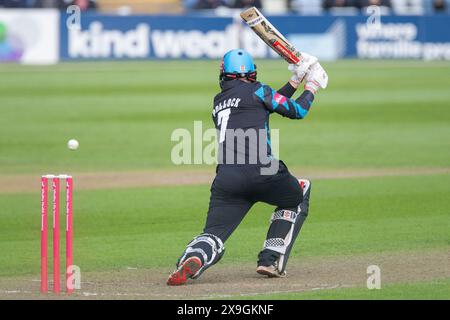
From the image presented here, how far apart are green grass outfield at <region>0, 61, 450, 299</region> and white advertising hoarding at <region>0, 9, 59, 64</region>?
789 mm

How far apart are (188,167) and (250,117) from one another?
8715 mm

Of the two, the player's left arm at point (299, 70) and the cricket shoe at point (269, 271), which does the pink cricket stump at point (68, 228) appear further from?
the player's left arm at point (299, 70)

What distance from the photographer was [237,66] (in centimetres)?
895

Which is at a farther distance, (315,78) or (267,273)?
(315,78)

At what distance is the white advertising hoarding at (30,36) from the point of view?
102 ft

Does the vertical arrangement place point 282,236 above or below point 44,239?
below

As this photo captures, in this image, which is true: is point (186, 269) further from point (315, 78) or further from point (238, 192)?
point (315, 78)

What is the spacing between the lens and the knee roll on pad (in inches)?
341

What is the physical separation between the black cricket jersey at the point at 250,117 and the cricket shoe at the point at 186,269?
903mm

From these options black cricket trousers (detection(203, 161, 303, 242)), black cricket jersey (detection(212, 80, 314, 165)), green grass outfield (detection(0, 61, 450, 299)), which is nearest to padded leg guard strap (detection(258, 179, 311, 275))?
black cricket trousers (detection(203, 161, 303, 242))

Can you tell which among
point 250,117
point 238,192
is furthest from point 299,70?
point 238,192

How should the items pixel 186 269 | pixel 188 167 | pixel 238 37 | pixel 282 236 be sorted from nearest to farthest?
pixel 186 269, pixel 282 236, pixel 188 167, pixel 238 37

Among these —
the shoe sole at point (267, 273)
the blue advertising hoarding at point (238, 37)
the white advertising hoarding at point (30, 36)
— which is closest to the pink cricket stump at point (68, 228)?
the shoe sole at point (267, 273)

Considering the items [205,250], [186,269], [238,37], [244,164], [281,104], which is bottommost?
[186,269]
